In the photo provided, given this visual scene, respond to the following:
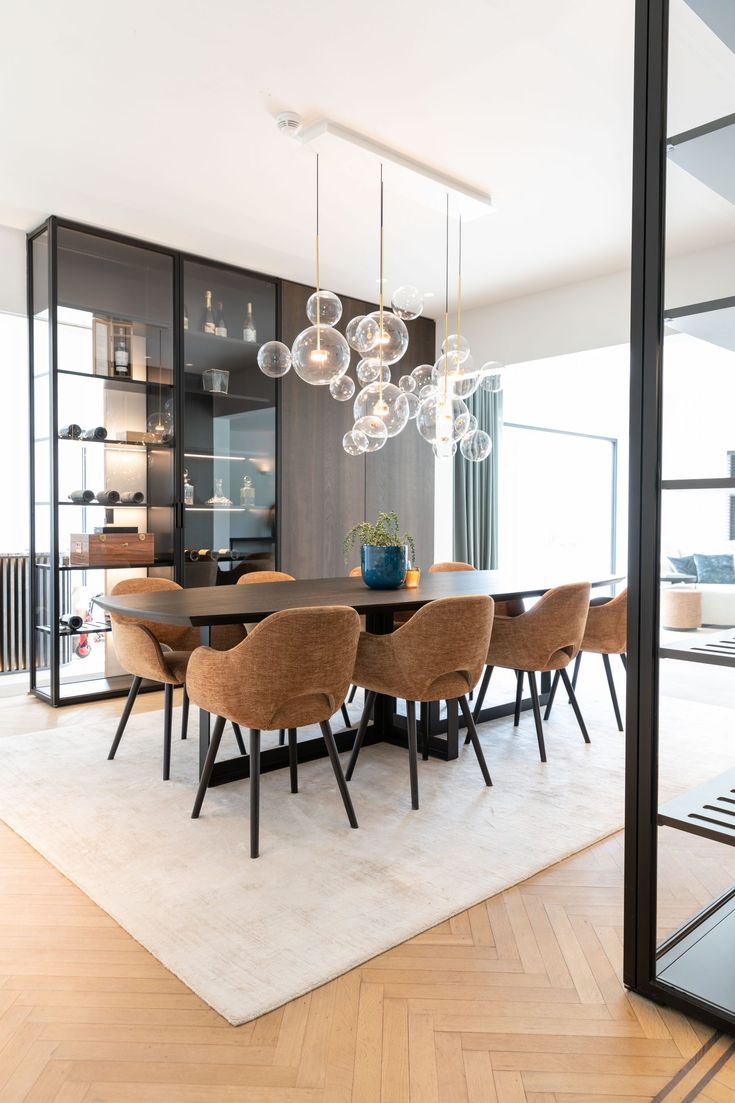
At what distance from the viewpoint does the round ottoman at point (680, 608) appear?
1.67 meters

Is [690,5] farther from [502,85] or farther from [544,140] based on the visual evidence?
[544,140]

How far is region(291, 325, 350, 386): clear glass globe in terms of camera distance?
3250 millimetres

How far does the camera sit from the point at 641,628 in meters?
1.71

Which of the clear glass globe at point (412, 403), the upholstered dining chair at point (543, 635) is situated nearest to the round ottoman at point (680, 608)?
the upholstered dining chair at point (543, 635)

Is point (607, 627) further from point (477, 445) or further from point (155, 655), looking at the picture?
point (155, 655)

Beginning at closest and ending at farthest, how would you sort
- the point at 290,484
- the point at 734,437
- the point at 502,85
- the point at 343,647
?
the point at 734,437 < the point at 343,647 < the point at 502,85 < the point at 290,484

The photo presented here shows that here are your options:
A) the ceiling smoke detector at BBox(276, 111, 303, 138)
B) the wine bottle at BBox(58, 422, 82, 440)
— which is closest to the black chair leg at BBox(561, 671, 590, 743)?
the ceiling smoke detector at BBox(276, 111, 303, 138)

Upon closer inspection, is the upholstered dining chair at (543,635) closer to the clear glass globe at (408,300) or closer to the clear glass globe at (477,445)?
the clear glass globe at (477,445)

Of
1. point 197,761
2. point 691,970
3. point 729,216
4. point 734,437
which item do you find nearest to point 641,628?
point 734,437

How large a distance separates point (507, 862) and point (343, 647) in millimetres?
869

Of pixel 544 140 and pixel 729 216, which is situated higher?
pixel 544 140

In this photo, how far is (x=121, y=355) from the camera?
4.73 meters

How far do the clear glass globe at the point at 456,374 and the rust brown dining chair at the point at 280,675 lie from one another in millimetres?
1915

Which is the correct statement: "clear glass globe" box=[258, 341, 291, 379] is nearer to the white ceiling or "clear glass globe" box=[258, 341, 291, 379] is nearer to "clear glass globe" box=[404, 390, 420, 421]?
"clear glass globe" box=[404, 390, 420, 421]
